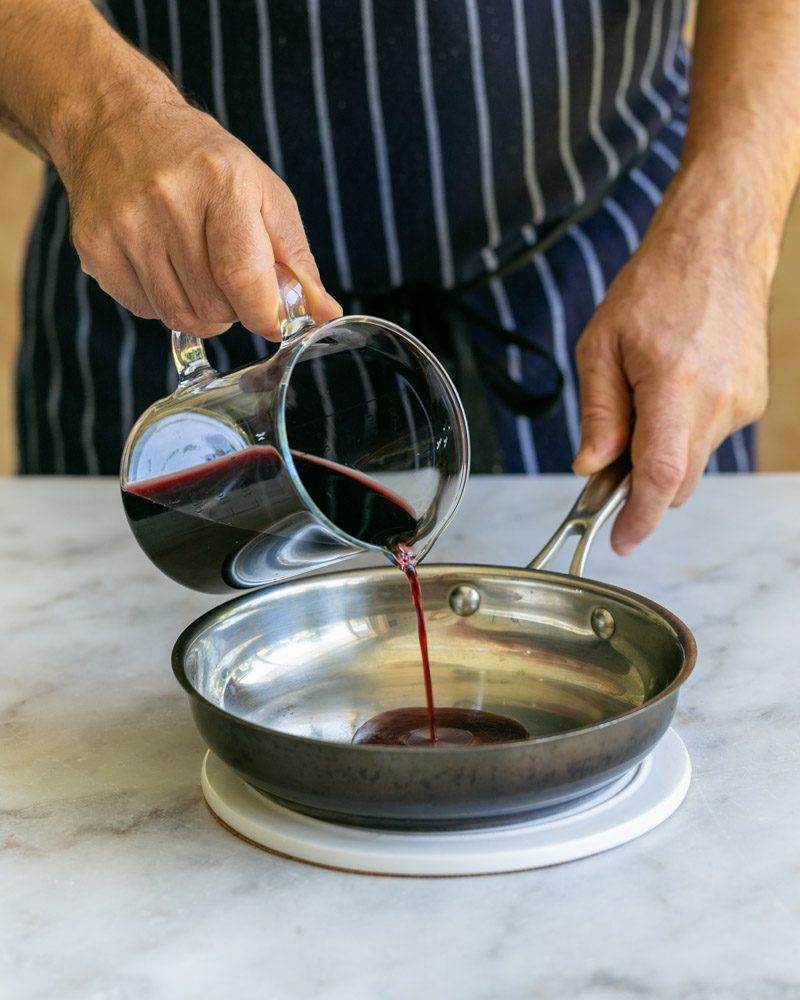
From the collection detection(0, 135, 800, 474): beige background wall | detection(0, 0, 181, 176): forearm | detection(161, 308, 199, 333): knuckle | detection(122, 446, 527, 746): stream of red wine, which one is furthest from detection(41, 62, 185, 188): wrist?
detection(0, 135, 800, 474): beige background wall

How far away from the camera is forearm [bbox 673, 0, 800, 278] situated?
114cm

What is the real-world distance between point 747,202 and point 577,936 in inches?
28.9

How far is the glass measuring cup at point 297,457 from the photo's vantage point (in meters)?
0.73

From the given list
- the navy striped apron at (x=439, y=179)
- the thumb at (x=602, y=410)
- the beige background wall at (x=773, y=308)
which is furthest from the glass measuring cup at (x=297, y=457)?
the beige background wall at (x=773, y=308)

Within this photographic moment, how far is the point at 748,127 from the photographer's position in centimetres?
116

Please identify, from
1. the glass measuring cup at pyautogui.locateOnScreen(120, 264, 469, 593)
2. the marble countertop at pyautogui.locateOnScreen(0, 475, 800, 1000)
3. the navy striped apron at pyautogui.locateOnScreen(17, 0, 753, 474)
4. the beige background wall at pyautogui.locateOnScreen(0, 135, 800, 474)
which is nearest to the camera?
the marble countertop at pyautogui.locateOnScreen(0, 475, 800, 1000)

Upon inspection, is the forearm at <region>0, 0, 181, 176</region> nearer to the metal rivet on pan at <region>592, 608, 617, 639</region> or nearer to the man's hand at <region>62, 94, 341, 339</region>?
the man's hand at <region>62, 94, 341, 339</region>

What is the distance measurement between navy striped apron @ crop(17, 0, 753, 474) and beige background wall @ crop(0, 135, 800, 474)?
123cm

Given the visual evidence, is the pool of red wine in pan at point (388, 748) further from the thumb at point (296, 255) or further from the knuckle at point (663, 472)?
the knuckle at point (663, 472)

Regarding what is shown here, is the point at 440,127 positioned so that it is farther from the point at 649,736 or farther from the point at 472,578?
the point at 649,736

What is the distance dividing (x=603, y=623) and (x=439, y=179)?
60 centimetres

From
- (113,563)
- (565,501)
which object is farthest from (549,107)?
(113,563)

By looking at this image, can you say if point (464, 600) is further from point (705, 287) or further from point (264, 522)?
point (705, 287)

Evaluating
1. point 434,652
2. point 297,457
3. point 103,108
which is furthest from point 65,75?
point 434,652
